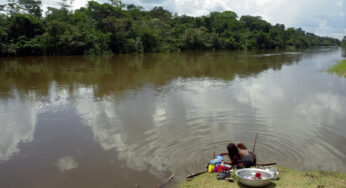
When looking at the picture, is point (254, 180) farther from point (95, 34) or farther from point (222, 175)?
point (95, 34)

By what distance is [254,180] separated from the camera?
5.13 metres

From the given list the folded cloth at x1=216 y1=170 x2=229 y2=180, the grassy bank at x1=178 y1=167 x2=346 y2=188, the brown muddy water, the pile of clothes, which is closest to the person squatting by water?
the pile of clothes

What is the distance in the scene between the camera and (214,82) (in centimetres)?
1916

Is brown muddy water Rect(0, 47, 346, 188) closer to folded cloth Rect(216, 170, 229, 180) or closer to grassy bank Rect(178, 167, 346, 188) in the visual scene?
grassy bank Rect(178, 167, 346, 188)

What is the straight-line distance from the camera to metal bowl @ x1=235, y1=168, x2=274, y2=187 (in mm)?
5172

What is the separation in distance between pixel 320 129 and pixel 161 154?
5.75 meters

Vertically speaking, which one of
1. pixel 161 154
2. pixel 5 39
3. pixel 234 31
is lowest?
pixel 161 154

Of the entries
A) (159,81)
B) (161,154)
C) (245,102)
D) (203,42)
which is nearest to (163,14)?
(203,42)

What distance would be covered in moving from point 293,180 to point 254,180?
1014 mm

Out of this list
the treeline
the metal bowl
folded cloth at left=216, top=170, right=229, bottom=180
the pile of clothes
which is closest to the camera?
the metal bowl

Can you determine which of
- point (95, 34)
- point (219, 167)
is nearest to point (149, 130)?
point (219, 167)

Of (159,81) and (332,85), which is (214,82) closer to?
(159,81)

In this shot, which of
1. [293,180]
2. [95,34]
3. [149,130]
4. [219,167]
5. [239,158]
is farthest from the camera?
[95,34]

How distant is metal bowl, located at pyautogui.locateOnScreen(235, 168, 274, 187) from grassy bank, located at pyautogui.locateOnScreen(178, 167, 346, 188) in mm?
150
